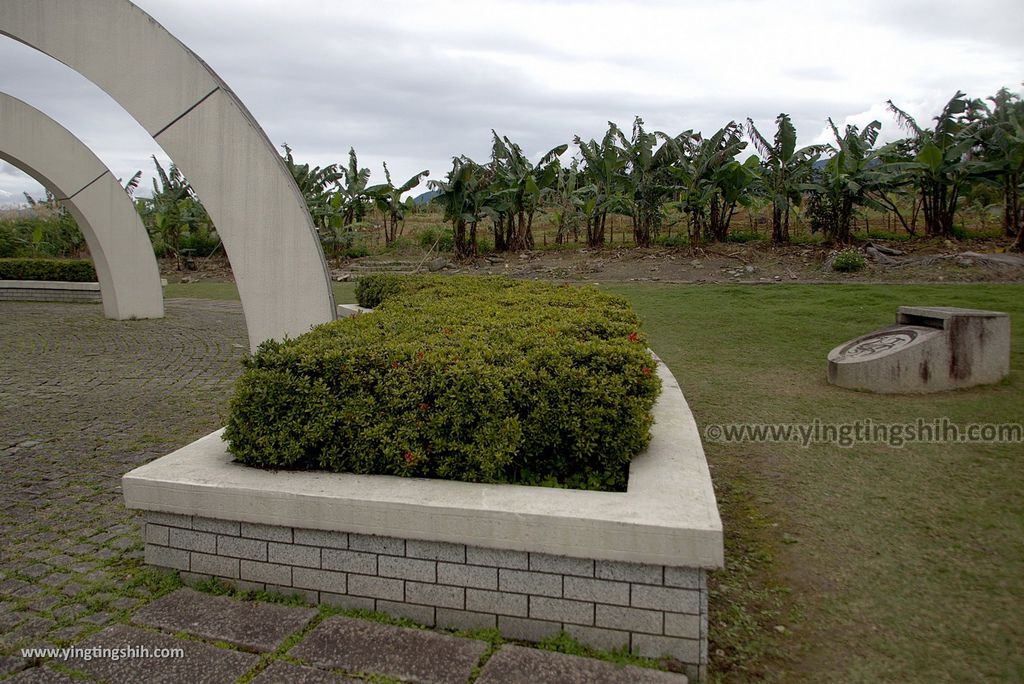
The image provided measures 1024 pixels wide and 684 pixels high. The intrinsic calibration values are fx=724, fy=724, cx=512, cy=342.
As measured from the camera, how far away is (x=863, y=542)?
3652mm

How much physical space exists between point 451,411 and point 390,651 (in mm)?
1040

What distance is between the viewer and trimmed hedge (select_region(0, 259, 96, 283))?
57.8ft

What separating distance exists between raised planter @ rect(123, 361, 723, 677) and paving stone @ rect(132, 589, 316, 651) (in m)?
0.14

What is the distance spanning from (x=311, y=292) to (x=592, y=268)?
12523mm

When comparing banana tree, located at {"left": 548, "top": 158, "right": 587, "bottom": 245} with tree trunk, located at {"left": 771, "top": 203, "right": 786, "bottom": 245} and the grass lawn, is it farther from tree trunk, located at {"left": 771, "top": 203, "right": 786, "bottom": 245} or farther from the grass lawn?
the grass lawn

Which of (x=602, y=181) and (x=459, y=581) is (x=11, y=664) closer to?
(x=459, y=581)

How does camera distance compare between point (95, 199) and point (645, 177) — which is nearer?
point (95, 199)

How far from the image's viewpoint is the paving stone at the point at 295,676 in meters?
2.58

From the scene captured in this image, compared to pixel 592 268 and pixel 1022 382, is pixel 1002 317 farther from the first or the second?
pixel 592 268

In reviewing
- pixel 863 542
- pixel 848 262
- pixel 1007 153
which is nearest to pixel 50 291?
pixel 848 262

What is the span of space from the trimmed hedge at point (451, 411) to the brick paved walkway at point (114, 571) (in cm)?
72

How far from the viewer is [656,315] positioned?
11.8 meters

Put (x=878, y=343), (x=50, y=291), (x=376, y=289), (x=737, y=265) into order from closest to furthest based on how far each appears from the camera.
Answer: (x=878, y=343), (x=376, y=289), (x=50, y=291), (x=737, y=265)

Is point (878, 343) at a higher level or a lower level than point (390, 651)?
higher
